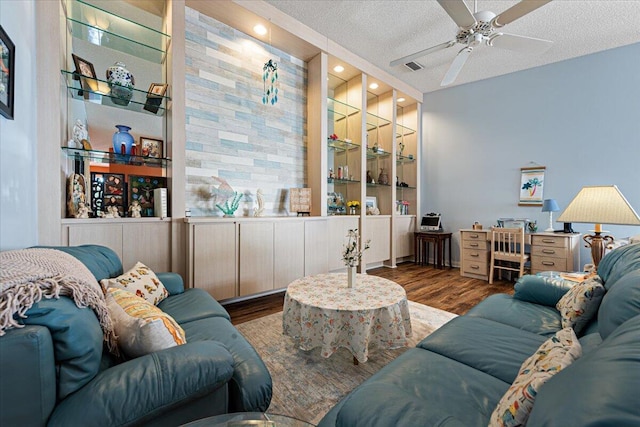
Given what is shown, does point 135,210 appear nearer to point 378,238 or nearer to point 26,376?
point 26,376

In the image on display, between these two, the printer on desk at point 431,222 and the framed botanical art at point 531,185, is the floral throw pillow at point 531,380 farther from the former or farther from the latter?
the printer on desk at point 431,222

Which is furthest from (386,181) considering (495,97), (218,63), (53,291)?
(53,291)

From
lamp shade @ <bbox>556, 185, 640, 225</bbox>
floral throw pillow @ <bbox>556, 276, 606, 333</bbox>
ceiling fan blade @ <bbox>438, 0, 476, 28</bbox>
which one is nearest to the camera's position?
Result: floral throw pillow @ <bbox>556, 276, 606, 333</bbox>

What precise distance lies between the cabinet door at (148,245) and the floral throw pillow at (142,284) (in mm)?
653

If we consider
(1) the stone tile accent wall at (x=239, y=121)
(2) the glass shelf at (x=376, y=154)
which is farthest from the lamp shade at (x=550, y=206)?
(1) the stone tile accent wall at (x=239, y=121)

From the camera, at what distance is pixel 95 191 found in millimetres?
2416

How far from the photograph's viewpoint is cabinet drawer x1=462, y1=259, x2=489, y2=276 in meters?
4.05

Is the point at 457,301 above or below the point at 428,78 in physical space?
below

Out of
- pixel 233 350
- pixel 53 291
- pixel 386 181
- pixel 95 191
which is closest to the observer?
pixel 53 291

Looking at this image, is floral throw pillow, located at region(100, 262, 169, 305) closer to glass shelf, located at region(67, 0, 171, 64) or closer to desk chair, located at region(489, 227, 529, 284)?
glass shelf, located at region(67, 0, 171, 64)

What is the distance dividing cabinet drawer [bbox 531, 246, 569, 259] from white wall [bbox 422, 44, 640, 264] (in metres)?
0.63

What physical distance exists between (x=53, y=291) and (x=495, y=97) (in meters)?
5.70

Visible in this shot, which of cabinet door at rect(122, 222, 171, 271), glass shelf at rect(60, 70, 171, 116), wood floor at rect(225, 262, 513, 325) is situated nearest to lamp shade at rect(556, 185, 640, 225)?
wood floor at rect(225, 262, 513, 325)

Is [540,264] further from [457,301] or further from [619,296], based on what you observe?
[619,296]
